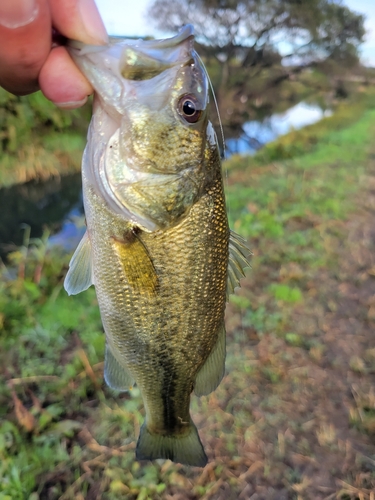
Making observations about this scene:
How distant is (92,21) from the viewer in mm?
1230

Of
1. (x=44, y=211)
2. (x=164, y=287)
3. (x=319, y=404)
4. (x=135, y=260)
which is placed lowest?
(x=319, y=404)

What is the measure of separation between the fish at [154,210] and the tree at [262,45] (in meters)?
16.0

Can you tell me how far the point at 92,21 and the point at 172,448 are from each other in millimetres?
1768

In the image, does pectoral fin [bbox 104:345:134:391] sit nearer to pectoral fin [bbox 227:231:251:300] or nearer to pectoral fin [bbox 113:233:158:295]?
pectoral fin [bbox 113:233:158:295]

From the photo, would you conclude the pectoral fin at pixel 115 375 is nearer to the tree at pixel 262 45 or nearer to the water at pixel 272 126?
the water at pixel 272 126

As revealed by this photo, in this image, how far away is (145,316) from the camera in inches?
59.7

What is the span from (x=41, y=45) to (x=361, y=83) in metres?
30.4

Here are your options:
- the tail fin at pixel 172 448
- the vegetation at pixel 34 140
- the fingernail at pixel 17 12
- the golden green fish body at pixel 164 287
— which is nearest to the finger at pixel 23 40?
the fingernail at pixel 17 12

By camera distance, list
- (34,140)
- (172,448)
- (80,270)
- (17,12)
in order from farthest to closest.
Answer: (34,140)
(172,448)
(80,270)
(17,12)

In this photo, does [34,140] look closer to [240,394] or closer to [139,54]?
[240,394]

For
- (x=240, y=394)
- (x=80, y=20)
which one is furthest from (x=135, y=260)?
(x=240, y=394)

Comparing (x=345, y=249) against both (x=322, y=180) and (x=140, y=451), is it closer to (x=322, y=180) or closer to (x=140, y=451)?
(x=322, y=180)

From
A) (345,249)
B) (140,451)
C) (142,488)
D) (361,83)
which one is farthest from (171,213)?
(361,83)

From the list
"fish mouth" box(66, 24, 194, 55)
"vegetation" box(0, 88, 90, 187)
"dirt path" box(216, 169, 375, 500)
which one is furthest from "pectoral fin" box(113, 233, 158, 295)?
"vegetation" box(0, 88, 90, 187)
